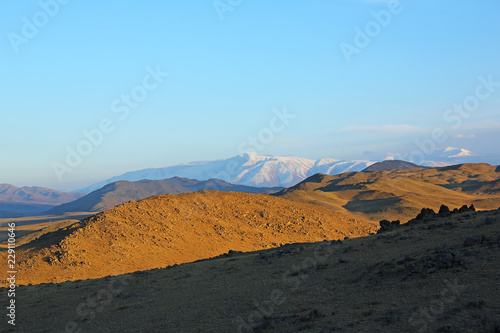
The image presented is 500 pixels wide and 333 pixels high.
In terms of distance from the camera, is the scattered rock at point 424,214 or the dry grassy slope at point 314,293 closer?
the dry grassy slope at point 314,293

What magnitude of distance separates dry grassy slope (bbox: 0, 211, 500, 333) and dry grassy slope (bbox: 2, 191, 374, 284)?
617 centimetres

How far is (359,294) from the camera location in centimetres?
1343

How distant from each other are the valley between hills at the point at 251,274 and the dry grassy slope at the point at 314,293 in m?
0.06

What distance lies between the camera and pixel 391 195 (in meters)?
92.9

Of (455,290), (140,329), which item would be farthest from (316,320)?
(140,329)

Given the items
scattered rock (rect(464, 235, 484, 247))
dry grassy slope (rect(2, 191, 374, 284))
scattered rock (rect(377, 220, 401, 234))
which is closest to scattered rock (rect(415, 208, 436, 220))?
scattered rock (rect(377, 220, 401, 234))

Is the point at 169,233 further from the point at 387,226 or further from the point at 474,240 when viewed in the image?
the point at 474,240

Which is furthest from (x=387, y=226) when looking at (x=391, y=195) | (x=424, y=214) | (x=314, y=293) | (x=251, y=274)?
(x=391, y=195)

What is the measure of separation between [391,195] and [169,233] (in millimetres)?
67700

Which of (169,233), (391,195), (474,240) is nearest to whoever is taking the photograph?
(474,240)

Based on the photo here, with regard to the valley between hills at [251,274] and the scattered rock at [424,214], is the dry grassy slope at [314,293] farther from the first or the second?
the scattered rock at [424,214]

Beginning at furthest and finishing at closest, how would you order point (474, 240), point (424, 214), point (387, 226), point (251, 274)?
point (424, 214) → point (387, 226) → point (251, 274) → point (474, 240)

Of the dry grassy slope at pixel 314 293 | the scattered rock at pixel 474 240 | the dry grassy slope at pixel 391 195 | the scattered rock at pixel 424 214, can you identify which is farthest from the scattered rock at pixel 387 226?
the dry grassy slope at pixel 391 195

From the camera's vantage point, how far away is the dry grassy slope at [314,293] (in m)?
11.2
